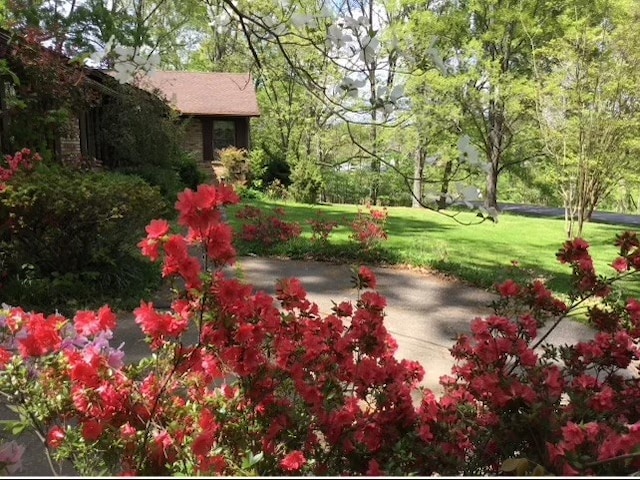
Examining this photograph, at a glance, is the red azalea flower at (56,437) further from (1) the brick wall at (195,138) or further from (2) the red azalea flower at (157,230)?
(1) the brick wall at (195,138)

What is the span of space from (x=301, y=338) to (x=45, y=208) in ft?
11.7

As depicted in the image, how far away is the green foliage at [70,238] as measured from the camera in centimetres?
475

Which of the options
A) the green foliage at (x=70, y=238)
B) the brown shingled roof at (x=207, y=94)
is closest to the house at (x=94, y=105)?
the brown shingled roof at (x=207, y=94)

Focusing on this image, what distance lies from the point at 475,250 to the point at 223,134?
14.5 m

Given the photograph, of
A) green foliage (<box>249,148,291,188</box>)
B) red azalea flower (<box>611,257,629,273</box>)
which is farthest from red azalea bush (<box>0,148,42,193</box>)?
green foliage (<box>249,148,291,188</box>)

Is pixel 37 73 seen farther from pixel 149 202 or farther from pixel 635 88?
pixel 635 88

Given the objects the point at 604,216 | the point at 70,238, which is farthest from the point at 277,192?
the point at 70,238

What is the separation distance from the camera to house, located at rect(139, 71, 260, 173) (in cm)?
2066

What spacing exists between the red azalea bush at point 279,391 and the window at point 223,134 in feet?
65.1

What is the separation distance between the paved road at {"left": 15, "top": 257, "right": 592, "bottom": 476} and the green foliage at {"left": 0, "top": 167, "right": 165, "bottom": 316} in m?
0.56

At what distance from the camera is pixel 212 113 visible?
807 inches

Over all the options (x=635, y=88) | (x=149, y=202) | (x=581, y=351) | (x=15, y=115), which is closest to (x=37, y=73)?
(x=15, y=115)

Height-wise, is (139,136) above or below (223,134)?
below

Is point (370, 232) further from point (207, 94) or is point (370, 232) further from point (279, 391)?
point (207, 94)
